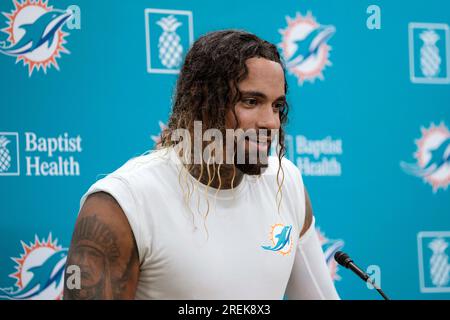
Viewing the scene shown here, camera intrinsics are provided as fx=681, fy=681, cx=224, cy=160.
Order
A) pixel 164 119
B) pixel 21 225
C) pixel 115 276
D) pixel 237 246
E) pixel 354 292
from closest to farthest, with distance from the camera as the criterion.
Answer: pixel 115 276 < pixel 237 246 < pixel 21 225 < pixel 164 119 < pixel 354 292

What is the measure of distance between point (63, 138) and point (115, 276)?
1.07 metres

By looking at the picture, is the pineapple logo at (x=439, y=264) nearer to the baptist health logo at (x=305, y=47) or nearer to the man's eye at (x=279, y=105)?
the baptist health logo at (x=305, y=47)

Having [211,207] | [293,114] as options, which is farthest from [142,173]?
[293,114]

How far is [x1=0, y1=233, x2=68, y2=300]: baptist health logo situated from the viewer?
7.63ft

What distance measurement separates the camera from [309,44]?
2768mm

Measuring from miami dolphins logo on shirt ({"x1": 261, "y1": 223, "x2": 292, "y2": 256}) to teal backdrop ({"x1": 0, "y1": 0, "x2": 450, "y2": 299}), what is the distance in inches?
37.4

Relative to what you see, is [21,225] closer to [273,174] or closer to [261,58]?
[273,174]

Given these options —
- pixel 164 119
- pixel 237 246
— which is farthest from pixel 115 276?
pixel 164 119

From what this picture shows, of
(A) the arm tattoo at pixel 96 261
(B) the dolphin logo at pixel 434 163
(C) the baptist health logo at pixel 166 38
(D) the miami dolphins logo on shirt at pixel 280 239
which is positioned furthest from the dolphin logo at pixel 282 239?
(B) the dolphin logo at pixel 434 163

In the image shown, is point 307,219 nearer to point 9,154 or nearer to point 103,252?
point 103,252

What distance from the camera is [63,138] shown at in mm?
2402

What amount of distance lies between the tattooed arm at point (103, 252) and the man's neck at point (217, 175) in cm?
24

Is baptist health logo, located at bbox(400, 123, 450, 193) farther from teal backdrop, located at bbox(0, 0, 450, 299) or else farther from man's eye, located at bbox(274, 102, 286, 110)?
man's eye, located at bbox(274, 102, 286, 110)

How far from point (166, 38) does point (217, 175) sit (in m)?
1.06
